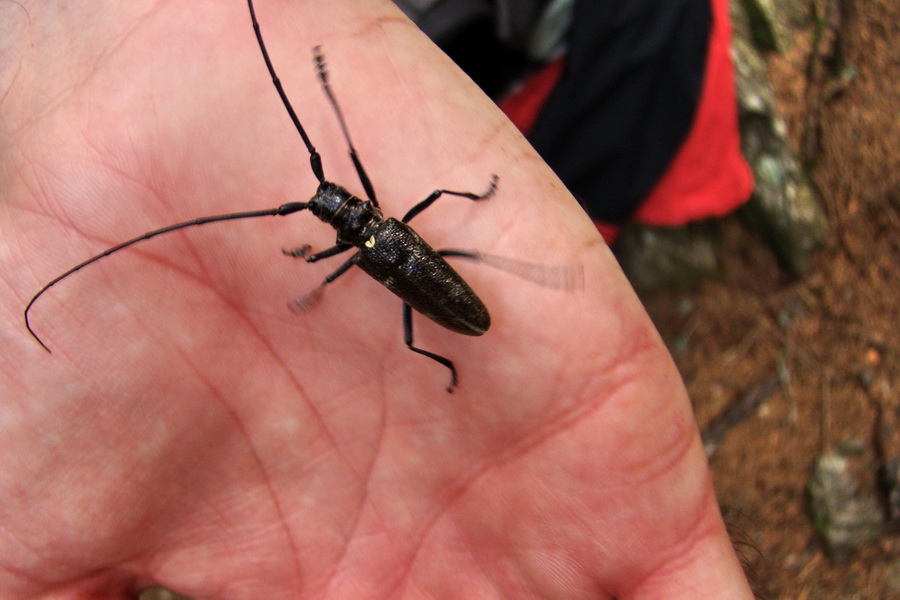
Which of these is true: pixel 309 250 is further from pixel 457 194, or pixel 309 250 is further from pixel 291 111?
pixel 457 194

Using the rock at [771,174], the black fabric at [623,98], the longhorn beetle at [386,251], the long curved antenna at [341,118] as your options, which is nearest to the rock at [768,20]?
the rock at [771,174]

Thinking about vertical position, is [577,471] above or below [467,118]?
below

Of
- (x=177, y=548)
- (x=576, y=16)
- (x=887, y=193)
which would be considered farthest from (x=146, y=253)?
(x=887, y=193)

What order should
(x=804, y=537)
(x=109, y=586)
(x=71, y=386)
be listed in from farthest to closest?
(x=804, y=537)
(x=109, y=586)
(x=71, y=386)

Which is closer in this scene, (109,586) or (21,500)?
(21,500)

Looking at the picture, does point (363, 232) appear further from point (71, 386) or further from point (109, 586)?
point (109, 586)

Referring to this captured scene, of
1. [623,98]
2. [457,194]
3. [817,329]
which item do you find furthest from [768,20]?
[457,194]

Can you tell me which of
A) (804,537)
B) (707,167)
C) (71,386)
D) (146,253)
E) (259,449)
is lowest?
(804,537)

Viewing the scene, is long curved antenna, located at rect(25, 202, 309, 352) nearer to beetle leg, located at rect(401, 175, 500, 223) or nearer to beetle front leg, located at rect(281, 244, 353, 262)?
beetle front leg, located at rect(281, 244, 353, 262)
